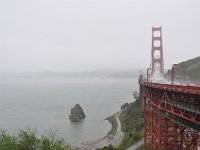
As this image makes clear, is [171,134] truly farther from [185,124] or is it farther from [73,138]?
[73,138]

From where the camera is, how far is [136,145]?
1761 inches

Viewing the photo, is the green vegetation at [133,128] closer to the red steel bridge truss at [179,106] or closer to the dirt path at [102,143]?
the dirt path at [102,143]

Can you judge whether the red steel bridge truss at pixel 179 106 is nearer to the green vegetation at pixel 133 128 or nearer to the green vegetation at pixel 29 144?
the green vegetation at pixel 29 144

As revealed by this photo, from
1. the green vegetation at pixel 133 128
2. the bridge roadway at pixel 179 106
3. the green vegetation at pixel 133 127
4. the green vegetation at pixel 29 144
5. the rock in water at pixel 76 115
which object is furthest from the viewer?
the rock in water at pixel 76 115

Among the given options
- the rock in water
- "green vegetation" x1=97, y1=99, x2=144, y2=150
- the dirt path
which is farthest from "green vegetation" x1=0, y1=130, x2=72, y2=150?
the rock in water

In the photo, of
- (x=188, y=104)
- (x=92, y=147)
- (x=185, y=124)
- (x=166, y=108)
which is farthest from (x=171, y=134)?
(x=92, y=147)

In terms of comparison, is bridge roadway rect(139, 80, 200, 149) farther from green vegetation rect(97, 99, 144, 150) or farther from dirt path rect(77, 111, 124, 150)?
dirt path rect(77, 111, 124, 150)

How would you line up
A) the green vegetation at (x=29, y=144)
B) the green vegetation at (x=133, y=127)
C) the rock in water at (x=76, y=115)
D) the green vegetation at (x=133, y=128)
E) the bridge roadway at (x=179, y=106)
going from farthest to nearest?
the rock in water at (x=76, y=115)
the green vegetation at (x=133, y=127)
the green vegetation at (x=133, y=128)
the green vegetation at (x=29, y=144)
the bridge roadway at (x=179, y=106)

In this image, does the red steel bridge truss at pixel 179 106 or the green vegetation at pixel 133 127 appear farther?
the green vegetation at pixel 133 127

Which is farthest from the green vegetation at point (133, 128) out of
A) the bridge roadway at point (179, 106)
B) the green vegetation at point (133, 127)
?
the bridge roadway at point (179, 106)

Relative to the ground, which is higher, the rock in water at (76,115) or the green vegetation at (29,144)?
the green vegetation at (29,144)

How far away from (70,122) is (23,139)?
57451 mm

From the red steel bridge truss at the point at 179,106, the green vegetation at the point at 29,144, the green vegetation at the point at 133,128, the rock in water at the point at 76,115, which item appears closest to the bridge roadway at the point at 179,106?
the red steel bridge truss at the point at 179,106

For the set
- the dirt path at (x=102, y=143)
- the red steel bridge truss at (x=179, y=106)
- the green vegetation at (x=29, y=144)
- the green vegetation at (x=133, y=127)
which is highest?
the red steel bridge truss at (x=179, y=106)
